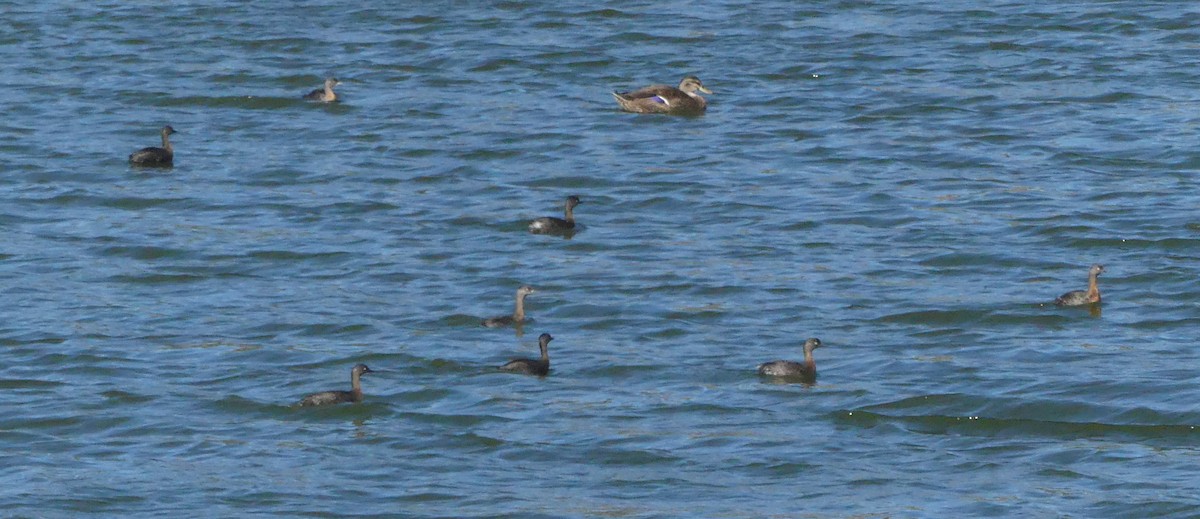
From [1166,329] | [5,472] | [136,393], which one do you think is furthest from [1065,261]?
[5,472]

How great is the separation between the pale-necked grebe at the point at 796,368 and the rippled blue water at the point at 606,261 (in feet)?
0.41

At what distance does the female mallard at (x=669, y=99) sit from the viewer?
99.7ft

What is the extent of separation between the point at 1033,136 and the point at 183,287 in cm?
1098

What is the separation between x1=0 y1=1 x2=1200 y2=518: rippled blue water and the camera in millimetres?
16969

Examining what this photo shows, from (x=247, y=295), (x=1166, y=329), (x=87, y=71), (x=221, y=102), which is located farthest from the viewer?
(x=87, y=71)

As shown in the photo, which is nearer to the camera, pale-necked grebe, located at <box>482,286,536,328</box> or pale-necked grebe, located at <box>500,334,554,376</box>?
pale-necked grebe, located at <box>500,334,554,376</box>

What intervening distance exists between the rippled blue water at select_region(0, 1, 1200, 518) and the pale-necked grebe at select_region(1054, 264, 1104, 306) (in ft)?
0.38

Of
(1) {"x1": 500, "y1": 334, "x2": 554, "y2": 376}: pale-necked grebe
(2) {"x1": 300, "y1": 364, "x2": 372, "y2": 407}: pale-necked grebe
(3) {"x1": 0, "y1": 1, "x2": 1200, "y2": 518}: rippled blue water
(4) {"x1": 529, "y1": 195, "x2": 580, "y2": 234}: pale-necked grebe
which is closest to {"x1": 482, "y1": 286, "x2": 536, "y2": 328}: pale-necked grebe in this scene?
(3) {"x1": 0, "y1": 1, "x2": 1200, "y2": 518}: rippled blue water

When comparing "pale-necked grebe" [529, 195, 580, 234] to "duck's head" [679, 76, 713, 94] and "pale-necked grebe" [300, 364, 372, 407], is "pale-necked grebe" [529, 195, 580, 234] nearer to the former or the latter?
"duck's head" [679, 76, 713, 94]

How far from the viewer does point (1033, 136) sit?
94.2ft

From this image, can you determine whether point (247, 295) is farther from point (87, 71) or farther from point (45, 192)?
point (87, 71)

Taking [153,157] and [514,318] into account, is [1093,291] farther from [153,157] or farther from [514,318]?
[153,157]

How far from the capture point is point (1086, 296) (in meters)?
21.1

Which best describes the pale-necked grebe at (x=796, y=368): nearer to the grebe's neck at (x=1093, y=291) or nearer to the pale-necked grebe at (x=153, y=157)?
the grebe's neck at (x=1093, y=291)
